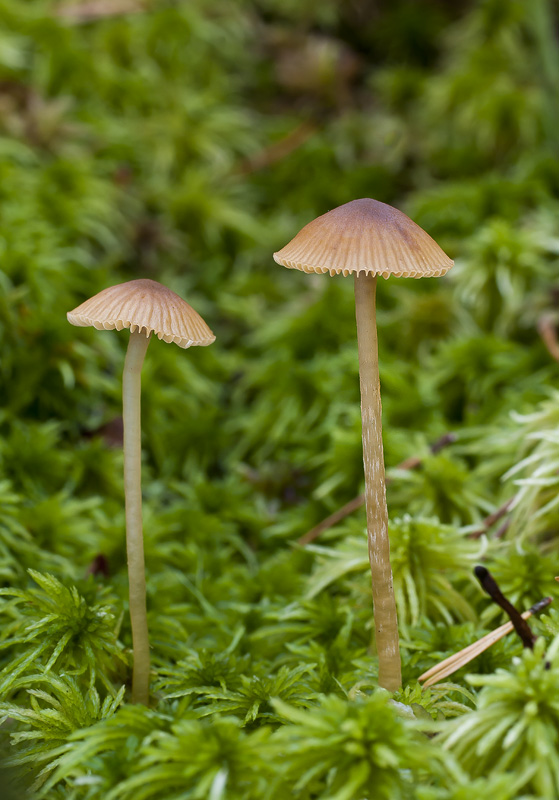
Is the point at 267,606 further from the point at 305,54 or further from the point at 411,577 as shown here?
the point at 305,54

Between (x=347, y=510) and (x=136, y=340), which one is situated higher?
(x=136, y=340)

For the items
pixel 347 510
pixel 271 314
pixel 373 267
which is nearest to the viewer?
pixel 373 267

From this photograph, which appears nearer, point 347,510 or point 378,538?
point 378,538

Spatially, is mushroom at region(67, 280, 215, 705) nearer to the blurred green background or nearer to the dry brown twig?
the blurred green background

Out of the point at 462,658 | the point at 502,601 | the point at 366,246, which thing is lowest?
the point at 462,658

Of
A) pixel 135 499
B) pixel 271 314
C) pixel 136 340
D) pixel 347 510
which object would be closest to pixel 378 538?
pixel 135 499

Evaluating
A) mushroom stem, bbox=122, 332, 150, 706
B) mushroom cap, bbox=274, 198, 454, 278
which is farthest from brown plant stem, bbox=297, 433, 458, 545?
mushroom cap, bbox=274, 198, 454, 278

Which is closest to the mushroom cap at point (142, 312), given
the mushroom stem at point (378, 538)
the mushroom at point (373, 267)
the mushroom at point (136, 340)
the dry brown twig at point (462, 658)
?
the mushroom at point (136, 340)

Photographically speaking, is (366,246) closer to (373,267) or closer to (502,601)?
(373,267)
